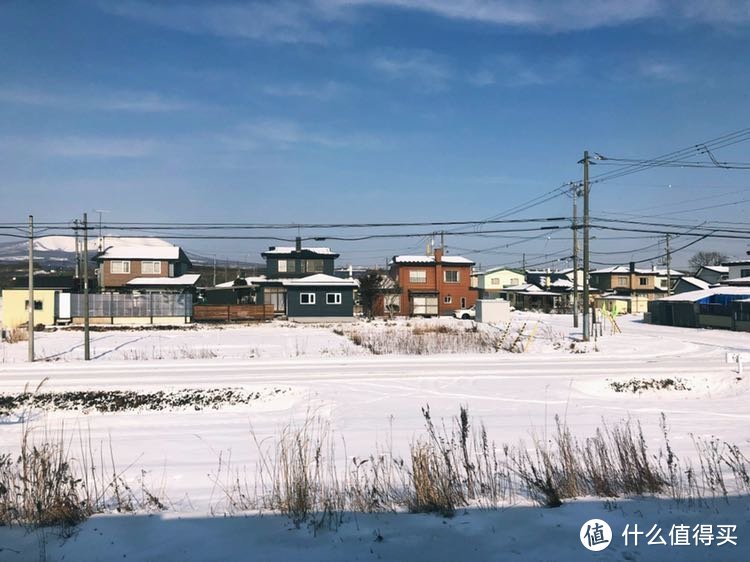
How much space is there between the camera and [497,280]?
253 feet

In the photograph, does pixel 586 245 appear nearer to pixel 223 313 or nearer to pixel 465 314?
pixel 465 314

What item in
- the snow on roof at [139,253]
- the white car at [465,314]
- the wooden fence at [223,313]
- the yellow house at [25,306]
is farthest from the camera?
the snow on roof at [139,253]

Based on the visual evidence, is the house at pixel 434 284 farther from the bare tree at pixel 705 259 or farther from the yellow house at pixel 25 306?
the bare tree at pixel 705 259

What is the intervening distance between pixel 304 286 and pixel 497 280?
40.6 m

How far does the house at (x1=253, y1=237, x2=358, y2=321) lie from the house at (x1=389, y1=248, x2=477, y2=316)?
6.03 metres

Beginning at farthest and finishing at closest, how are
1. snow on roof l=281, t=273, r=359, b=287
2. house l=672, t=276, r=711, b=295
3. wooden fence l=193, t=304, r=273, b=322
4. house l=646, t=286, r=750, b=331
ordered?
house l=672, t=276, r=711, b=295
snow on roof l=281, t=273, r=359, b=287
wooden fence l=193, t=304, r=273, b=322
house l=646, t=286, r=750, b=331

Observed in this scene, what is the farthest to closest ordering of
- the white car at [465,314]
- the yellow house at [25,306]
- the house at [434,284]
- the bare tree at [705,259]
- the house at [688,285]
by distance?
1. the bare tree at [705,259]
2. the house at [688,285]
3. the house at [434,284]
4. the white car at [465,314]
5. the yellow house at [25,306]

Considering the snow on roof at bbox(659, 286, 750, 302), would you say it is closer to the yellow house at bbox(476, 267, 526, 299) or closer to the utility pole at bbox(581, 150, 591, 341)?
the utility pole at bbox(581, 150, 591, 341)

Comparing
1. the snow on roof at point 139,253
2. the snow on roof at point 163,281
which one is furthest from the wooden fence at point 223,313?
the snow on roof at point 139,253

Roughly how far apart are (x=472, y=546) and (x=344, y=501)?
158 centimetres

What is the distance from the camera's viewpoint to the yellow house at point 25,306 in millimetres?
39000

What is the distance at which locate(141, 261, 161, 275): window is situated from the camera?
51.0m

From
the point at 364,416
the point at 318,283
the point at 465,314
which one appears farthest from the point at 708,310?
the point at 364,416

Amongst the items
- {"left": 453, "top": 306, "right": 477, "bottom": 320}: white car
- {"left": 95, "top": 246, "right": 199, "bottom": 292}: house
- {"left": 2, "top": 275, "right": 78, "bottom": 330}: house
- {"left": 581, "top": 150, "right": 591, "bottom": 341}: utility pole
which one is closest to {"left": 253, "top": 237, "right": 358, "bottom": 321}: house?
{"left": 95, "top": 246, "right": 199, "bottom": 292}: house
